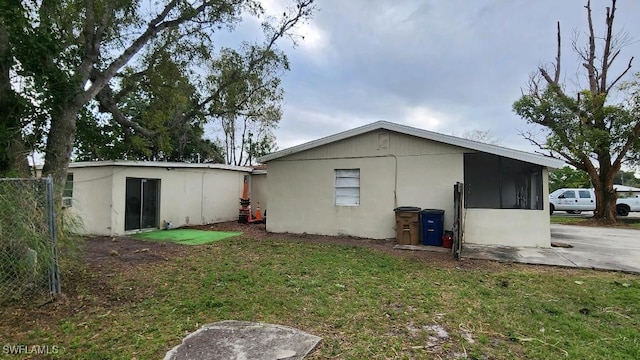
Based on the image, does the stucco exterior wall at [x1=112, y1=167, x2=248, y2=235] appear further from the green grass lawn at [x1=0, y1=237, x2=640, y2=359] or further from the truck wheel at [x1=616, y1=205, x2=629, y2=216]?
the truck wheel at [x1=616, y1=205, x2=629, y2=216]

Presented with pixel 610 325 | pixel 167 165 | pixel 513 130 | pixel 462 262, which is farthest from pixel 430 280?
pixel 513 130

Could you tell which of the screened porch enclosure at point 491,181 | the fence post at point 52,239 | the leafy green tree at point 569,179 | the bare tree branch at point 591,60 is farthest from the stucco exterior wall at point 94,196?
the leafy green tree at point 569,179

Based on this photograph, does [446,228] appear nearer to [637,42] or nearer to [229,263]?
[229,263]

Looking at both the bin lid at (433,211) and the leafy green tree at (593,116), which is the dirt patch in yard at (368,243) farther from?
the leafy green tree at (593,116)

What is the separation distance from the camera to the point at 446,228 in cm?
846

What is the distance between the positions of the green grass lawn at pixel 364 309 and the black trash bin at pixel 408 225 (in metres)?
1.94

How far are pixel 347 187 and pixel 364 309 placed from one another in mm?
5865

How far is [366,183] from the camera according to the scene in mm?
9438

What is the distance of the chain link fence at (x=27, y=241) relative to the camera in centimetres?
364

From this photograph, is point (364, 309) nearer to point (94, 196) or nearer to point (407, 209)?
point (407, 209)

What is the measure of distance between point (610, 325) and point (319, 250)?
5307mm

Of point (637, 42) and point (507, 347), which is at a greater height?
point (637, 42)

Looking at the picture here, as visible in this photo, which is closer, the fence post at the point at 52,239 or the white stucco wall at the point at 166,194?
the fence post at the point at 52,239

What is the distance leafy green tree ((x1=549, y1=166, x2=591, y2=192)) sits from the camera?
1240 inches
